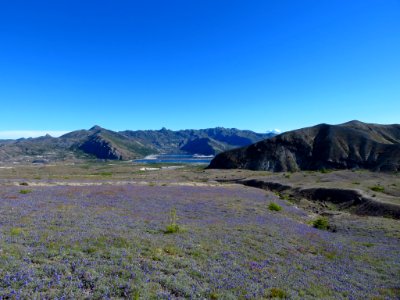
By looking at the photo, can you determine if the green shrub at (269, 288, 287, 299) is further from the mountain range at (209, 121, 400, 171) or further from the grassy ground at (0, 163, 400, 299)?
the mountain range at (209, 121, 400, 171)

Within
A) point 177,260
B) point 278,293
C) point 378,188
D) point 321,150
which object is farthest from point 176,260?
point 321,150

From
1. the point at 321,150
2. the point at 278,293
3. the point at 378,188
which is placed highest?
the point at 321,150

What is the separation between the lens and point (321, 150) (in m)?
136

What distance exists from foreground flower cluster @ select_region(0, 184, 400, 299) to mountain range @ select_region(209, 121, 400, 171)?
113 m

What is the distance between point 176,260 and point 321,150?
13818 cm

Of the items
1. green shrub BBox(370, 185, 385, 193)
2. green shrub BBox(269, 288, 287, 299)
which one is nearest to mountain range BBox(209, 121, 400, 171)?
green shrub BBox(370, 185, 385, 193)

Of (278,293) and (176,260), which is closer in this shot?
(278,293)

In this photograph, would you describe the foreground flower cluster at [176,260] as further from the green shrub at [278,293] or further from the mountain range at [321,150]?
the mountain range at [321,150]

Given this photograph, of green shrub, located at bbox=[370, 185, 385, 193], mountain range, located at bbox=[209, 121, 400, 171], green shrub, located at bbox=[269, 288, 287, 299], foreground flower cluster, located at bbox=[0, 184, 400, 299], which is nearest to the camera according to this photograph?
foreground flower cluster, located at bbox=[0, 184, 400, 299]

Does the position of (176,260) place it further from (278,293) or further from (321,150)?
(321,150)

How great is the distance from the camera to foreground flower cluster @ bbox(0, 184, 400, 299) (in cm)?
860

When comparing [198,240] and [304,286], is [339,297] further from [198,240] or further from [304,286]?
[198,240]

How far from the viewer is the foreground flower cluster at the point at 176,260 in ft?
28.2

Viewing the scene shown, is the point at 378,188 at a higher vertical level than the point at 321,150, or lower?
lower
